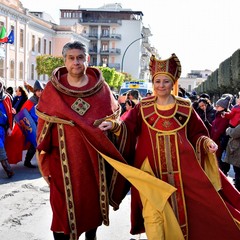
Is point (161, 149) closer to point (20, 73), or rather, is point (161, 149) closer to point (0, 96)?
point (0, 96)

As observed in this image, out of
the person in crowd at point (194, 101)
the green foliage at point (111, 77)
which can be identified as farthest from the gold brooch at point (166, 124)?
the green foliage at point (111, 77)

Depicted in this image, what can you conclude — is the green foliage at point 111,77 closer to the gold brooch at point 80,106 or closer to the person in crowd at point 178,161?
the person in crowd at point 178,161

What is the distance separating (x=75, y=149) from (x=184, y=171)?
0.98 meters

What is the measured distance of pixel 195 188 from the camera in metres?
3.88

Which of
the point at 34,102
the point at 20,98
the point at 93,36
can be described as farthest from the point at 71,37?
the point at 34,102

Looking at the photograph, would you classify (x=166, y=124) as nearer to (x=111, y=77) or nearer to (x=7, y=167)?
(x=7, y=167)

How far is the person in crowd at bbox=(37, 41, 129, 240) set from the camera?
3.67 meters

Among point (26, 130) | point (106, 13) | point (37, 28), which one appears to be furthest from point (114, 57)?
→ point (26, 130)

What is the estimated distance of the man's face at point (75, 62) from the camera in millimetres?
3699

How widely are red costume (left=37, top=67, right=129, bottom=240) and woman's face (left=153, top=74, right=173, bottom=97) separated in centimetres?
43

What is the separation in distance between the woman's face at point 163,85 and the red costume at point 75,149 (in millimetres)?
435

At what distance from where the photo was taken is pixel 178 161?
3879mm

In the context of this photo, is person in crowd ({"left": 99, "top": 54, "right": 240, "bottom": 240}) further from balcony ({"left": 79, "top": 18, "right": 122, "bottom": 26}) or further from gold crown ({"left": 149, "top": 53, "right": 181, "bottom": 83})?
balcony ({"left": 79, "top": 18, "right": 122, "bottom": 26})

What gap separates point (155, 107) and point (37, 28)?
45785 mm
